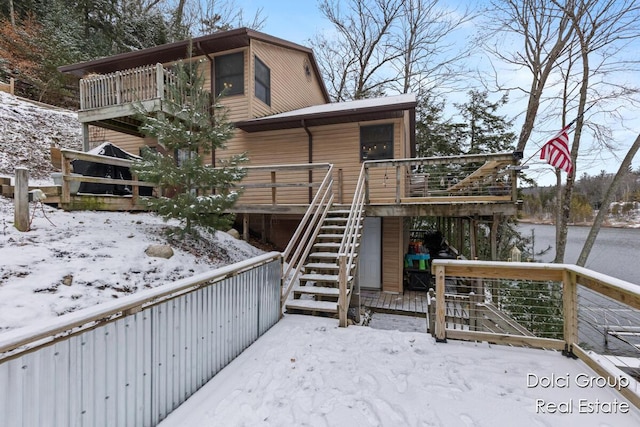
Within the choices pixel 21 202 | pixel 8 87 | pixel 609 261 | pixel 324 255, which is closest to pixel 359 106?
pixel 324 255

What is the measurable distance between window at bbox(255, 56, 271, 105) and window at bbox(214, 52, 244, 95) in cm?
52

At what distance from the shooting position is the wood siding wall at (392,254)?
8484 millimetres

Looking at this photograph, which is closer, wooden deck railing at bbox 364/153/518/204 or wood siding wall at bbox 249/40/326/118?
wooden deck railing at bbox 364/153/518/204

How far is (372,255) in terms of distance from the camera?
28.8ft

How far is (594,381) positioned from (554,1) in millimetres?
12751

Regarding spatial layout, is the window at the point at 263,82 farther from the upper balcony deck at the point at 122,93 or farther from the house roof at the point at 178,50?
the upper balcony deck at the point at 122,93

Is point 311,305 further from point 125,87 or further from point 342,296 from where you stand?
point 125,87

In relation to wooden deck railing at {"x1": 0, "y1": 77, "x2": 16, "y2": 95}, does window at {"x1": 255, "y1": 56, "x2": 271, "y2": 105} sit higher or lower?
lower

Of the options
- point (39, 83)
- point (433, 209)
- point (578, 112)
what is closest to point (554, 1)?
point (578, 112)

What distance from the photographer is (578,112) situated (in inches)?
422

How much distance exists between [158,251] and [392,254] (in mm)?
6034

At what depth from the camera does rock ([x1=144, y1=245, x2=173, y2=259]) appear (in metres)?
4.82

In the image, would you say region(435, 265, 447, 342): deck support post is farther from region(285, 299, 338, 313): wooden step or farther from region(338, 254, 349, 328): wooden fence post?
region(285, 299, 338, 313): wooden step

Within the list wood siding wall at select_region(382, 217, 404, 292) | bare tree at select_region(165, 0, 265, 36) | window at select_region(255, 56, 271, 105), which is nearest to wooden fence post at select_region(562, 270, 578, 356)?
wood siding wall at select_region(382, 217, 404, 292)
